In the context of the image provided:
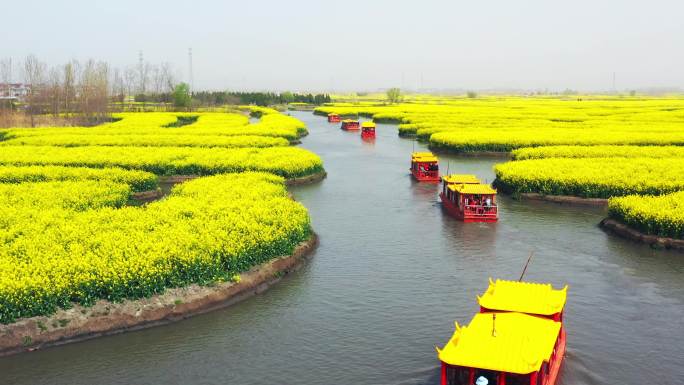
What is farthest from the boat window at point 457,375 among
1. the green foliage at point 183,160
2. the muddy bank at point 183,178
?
the muddy bank at point 183,178

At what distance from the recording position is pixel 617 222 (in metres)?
34.0

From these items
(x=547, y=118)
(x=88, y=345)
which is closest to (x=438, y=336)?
(x=88, y=345)

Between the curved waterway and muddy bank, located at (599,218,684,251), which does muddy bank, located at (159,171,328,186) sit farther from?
muddy bank, located at (599,218,684,251)

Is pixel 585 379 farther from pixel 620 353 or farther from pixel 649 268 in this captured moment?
pixel 649 268

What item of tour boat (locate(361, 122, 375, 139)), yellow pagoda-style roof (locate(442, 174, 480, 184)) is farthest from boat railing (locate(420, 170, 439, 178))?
tour boat (locate(361, 122, 375, 139))

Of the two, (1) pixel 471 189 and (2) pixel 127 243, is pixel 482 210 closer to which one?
(1) pixel 471 189

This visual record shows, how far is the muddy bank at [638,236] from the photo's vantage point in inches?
1169

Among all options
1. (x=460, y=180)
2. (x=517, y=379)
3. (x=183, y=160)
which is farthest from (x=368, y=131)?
(x=517, y=379)

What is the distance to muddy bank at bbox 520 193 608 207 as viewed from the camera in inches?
1590

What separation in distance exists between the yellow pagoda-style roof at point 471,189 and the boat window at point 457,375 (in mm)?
21723

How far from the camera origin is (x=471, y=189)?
118 feet

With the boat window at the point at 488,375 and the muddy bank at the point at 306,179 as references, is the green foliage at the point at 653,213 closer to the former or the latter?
the boat window at the point at 488,375

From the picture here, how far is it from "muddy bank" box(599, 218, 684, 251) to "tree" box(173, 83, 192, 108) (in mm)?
131108

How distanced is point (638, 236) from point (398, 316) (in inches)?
645
